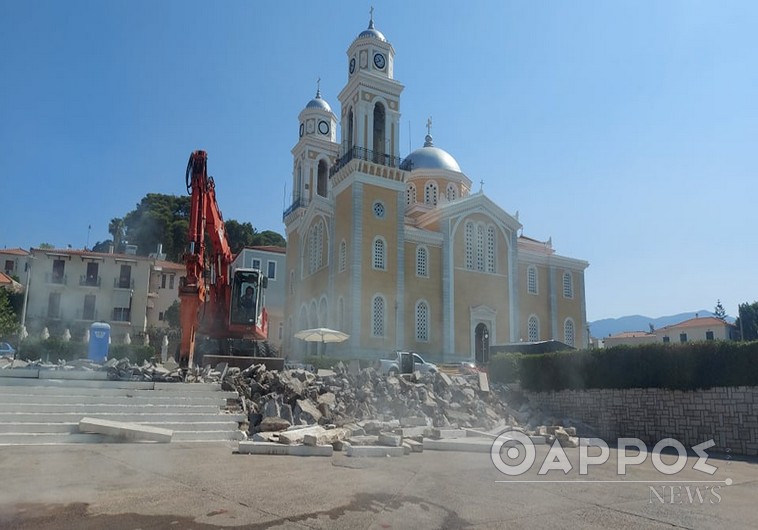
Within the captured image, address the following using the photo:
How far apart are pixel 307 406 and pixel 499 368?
9458mm

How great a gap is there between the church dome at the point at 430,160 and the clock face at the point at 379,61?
29.6 ft

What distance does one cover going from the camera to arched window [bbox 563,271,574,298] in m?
44.8

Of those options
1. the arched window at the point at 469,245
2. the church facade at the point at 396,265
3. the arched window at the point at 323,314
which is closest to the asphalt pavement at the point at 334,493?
the church facade at the point at 396,265

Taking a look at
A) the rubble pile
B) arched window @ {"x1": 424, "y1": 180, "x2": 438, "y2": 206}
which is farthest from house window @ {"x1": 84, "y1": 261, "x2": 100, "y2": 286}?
arched window @ {"x1": 424, "y1": 180, "x2": 438, "y2": 206}

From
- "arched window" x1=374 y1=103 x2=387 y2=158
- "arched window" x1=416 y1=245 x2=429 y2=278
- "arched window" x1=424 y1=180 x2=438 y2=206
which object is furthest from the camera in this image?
"arched window" x1=424 y1=180 x2=438 y2=206

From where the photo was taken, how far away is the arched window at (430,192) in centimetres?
4641

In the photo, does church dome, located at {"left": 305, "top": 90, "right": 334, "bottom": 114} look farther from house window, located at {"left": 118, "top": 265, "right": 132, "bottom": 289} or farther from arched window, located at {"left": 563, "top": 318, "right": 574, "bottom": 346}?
house window, located at {"left": 118, "top": 265, "right": 132, "bottom": 289}

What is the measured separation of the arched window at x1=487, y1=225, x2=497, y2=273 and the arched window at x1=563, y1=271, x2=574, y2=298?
7.36 meters

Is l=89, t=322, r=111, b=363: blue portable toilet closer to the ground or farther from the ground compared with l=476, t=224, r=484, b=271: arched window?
closer to the ground

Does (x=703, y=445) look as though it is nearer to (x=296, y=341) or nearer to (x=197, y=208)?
(x=197, y=208)

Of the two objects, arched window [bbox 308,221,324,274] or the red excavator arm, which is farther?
arched window [bbox 308,221,324,274]

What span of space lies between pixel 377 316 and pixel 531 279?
13.4m

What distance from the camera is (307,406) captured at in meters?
14.3

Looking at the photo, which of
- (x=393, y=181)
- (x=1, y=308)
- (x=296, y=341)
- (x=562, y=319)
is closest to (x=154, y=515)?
(x=1, y=308)
